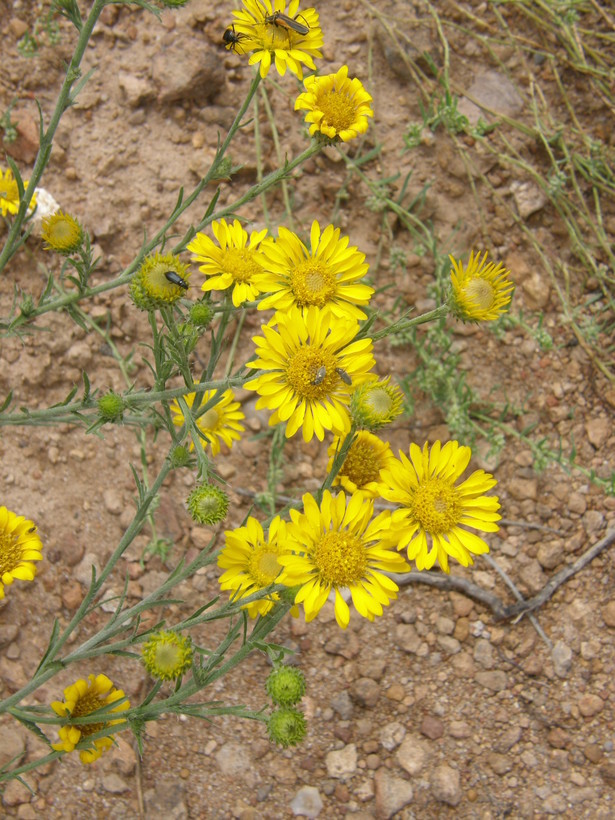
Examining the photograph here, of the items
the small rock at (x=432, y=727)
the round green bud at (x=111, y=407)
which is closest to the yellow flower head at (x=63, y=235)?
the round green bud at (x=111, y=407)

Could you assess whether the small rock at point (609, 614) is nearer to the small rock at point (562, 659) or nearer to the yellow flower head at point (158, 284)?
the small rock at point (562, 659)

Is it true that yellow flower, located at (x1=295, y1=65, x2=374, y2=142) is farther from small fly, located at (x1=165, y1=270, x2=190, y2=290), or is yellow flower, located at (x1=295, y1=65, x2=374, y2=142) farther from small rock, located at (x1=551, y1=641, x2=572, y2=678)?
Answer: small rock, located at (x1=551, y1=641, x2=572, y2=678)

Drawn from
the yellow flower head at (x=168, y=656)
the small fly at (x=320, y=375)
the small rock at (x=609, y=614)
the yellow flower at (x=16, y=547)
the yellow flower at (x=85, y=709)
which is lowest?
the yellow flower at (x=85, y=709)

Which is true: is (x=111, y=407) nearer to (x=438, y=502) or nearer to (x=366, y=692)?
(x=438, y=502)

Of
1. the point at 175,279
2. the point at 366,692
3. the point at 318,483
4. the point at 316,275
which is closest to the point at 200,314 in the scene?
the point at 175,279

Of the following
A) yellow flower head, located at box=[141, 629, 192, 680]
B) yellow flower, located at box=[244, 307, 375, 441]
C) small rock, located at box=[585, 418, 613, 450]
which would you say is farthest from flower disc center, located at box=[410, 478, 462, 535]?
small rock, located at box=[585, 418, 613, 450]
